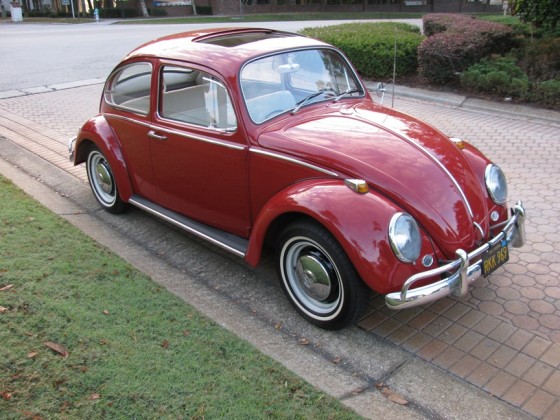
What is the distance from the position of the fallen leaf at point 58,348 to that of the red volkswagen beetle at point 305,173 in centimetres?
136

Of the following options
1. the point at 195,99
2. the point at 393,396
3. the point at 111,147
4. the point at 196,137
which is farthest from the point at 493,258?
the point at 111,147

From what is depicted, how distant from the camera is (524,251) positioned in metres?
4.38

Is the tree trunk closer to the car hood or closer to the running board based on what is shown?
the running board

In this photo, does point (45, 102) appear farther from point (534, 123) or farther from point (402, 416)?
point (402, 416)

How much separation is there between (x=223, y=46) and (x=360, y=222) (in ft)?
6.71

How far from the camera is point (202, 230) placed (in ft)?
13.9

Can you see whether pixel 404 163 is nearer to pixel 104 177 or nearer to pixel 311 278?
pixel 311 278

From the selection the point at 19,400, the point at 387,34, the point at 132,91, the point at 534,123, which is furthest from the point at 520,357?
the point at 387,34

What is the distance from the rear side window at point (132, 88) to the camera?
462 cm

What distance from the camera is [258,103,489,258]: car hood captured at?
10.6ft

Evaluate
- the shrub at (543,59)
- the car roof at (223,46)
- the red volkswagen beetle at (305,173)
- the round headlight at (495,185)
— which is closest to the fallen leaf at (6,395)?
the red volkswagen beetle at (305,173)

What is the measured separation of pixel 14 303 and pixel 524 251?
4.04m

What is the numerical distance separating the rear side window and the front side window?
0.24 m

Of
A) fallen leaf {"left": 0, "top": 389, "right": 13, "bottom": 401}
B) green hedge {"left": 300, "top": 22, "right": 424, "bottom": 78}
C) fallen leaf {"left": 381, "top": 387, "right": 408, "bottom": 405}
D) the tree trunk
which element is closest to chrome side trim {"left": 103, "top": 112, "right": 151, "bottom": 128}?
fallen leaf {"left": 0, "top": 389, "right": 13, "bottom": 401}
